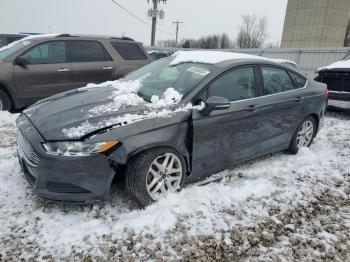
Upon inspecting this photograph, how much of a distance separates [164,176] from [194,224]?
57 cm

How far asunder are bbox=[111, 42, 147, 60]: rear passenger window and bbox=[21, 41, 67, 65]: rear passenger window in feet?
3.96

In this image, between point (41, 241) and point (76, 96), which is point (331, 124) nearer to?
point (76, 96)

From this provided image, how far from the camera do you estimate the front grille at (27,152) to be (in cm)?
268

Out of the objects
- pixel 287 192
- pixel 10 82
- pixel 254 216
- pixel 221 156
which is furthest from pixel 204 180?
pixel 10 82

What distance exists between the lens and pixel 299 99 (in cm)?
438

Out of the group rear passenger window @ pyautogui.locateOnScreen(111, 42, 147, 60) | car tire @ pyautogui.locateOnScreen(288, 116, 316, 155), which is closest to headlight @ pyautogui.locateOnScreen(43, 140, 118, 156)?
car tire @ pyautogui.locateOnScreen(288, 116, 316, 155)

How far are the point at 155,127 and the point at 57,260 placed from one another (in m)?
1.41

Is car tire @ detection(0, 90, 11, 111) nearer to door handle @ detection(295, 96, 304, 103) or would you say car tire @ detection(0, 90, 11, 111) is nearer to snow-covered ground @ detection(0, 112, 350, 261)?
snow-covered ground @ detection(0, 112, 350, 261)

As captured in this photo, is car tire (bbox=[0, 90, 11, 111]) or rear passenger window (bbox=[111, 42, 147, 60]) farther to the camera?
rear passenger window (bbox=[111, 42, 147, 60])

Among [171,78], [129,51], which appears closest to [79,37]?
[129,51]

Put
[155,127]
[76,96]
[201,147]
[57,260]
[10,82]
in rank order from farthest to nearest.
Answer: [10,82]
[76,96]
[201,147]
[155,127]
[57,260]

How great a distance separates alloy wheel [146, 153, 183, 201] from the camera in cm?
296

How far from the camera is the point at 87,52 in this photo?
6.56 metres

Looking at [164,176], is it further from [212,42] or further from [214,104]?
[212,42]
